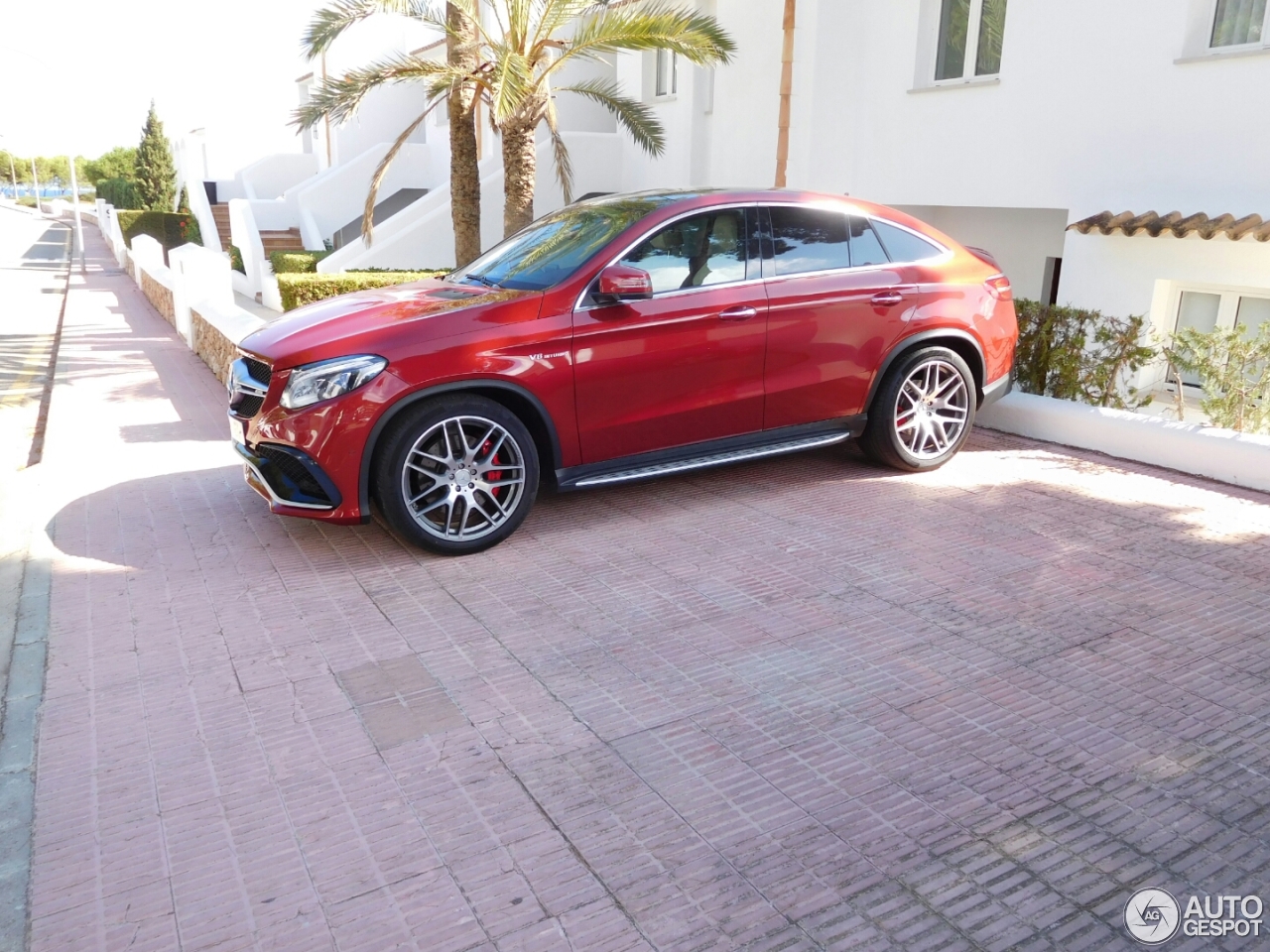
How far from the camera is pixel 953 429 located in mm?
6789

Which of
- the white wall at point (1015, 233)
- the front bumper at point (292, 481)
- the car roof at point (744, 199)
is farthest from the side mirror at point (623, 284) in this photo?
the white wall at point (1015, 233)

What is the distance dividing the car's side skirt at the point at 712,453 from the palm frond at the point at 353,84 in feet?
26.3

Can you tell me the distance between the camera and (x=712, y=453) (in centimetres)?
593

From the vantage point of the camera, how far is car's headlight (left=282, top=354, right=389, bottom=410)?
4.98 meters

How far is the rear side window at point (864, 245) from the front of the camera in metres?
6.29

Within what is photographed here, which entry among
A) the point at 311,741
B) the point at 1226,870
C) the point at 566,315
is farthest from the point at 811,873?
the point at 566,315

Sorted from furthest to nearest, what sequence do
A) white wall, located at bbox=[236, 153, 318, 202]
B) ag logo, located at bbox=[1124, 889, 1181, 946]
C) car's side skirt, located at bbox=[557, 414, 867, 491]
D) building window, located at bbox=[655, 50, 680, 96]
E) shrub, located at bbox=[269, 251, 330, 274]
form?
white wall, located at bbox=[236, 153, 318, 202] → shrub, located at bbox=[269, 251, 330, 274] → building window, located at bbox=[655, 50, 680, 96] → car's side skirt, located at bbox=[557, 414, 867, 491] → ag logo, located at bbox=[1124, 889, 1181, 946]

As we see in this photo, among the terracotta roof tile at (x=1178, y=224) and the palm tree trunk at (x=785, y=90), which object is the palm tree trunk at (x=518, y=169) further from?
the terracotta roof tile at (x=1178, y=224)

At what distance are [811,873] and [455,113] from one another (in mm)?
12056

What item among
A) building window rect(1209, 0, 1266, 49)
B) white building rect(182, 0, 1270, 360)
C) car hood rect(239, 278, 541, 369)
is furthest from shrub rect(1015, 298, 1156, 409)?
building window rect(1209, 0, 1266, 49)

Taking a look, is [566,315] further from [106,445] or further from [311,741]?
[106,445]

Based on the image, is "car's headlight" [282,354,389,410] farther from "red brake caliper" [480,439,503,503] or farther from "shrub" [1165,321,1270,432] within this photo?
"shrub" [1165,321,1270,432]

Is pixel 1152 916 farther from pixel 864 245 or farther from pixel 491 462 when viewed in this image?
pixel 864 245

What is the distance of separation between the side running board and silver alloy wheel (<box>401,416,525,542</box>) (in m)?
0.40
